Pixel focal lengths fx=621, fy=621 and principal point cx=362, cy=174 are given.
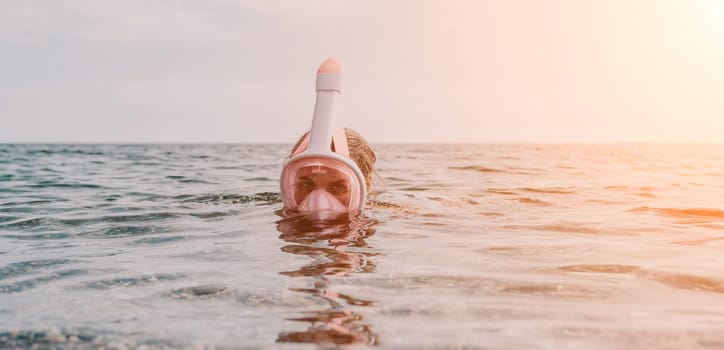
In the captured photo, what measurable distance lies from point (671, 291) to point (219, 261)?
3.01m

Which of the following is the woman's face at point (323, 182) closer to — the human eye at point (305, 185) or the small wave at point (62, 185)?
the human eye at point (305, 185)

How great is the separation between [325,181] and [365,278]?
261 centimetres

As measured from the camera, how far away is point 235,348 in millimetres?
2594

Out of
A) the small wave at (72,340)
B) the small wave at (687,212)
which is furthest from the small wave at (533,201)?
the small wave at (72,340)

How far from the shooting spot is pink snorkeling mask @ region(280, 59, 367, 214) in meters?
5.91

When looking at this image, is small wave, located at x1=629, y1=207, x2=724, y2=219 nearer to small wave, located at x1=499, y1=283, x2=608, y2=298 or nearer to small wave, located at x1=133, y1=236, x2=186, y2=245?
small wave, located at x1=499, y1=283, x2=608, y2=298

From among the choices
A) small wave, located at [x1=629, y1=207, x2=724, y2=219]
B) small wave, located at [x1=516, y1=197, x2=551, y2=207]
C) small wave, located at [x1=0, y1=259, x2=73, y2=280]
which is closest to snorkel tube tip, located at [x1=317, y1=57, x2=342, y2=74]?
small wave, located at [x1=0, y1=259, x2=73, y2=280]

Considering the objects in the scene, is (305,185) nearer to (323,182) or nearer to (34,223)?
(323,182)

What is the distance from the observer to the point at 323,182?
640cm

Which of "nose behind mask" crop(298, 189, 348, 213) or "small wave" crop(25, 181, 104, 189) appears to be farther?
"small wave" crop(25, 181, 104, 189)

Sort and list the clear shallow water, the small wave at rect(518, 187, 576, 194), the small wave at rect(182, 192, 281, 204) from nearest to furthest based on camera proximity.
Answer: the clear shallow water, the small wave at rect(182, 192, 281, 204), the small wave at rect(518, 187, 576, 194)

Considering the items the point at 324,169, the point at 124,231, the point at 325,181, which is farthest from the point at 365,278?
the point at 124,231

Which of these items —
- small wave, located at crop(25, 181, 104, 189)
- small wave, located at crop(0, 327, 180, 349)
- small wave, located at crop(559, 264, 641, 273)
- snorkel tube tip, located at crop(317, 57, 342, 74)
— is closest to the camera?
small wave, located at crop(0, 327, 180, 349)

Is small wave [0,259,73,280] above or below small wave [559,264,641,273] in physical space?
below
